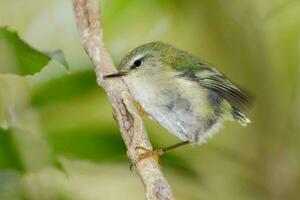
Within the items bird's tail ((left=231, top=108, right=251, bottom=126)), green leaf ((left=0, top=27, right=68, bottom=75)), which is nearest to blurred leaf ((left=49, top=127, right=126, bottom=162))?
green leaf ((left=0, top=27, right=68, bottom=75))

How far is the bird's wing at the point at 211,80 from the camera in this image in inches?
120

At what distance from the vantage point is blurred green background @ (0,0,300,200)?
2029 mm

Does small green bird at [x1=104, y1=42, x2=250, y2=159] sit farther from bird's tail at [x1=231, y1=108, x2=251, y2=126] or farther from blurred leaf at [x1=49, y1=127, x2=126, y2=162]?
blurred leaf at [x1=49, y1=127, x2=126, y2=162]

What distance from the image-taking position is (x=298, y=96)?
4.52 metres

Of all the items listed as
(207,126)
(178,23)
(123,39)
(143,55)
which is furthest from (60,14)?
(207,126)

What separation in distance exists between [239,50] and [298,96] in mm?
547

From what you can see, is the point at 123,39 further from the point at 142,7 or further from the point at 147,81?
the point at 147,81

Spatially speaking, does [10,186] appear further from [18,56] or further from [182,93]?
[182,93]

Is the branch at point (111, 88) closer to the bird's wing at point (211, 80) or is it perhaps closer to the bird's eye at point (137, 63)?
the bird's eye at point (137, 63)

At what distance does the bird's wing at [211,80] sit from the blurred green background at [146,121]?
330 mm

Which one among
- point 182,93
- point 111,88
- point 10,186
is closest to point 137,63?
point 182,93

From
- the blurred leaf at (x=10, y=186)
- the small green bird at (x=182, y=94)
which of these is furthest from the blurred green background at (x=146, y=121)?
the small green bird at (x=182, y=94)

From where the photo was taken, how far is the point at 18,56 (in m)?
1.96

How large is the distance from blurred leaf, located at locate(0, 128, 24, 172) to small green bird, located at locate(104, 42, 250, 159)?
3.20ft
